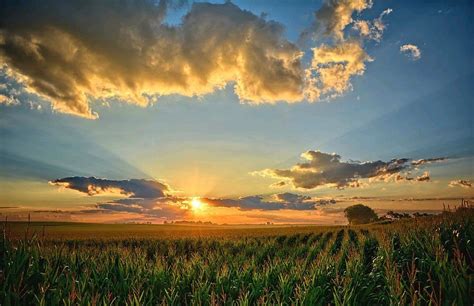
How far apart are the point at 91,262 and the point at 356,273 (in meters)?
7.06

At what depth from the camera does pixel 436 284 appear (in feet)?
28.5

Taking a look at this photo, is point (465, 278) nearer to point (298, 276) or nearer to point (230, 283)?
point (298, 276)

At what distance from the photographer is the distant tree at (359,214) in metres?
145

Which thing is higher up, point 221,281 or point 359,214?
point 221,281

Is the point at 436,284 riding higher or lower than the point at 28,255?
lower

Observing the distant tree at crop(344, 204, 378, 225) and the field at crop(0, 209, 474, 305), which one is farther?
the distant tree at crop(344, 204, 378, 225)

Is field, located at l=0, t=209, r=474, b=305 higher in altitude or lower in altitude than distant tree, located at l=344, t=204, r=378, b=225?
higher

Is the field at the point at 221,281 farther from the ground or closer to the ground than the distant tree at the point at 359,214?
farther from the ground

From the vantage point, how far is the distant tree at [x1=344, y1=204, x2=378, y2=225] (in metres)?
145

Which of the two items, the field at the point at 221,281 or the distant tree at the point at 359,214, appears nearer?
the field at the point at 221,281

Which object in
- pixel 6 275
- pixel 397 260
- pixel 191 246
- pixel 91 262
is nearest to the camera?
pixel 6 275

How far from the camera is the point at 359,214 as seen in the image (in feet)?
481

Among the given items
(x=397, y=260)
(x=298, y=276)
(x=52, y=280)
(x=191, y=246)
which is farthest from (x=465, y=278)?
(x=191, y=246)

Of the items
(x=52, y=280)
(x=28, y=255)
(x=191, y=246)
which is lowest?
(x=191, y=246)
